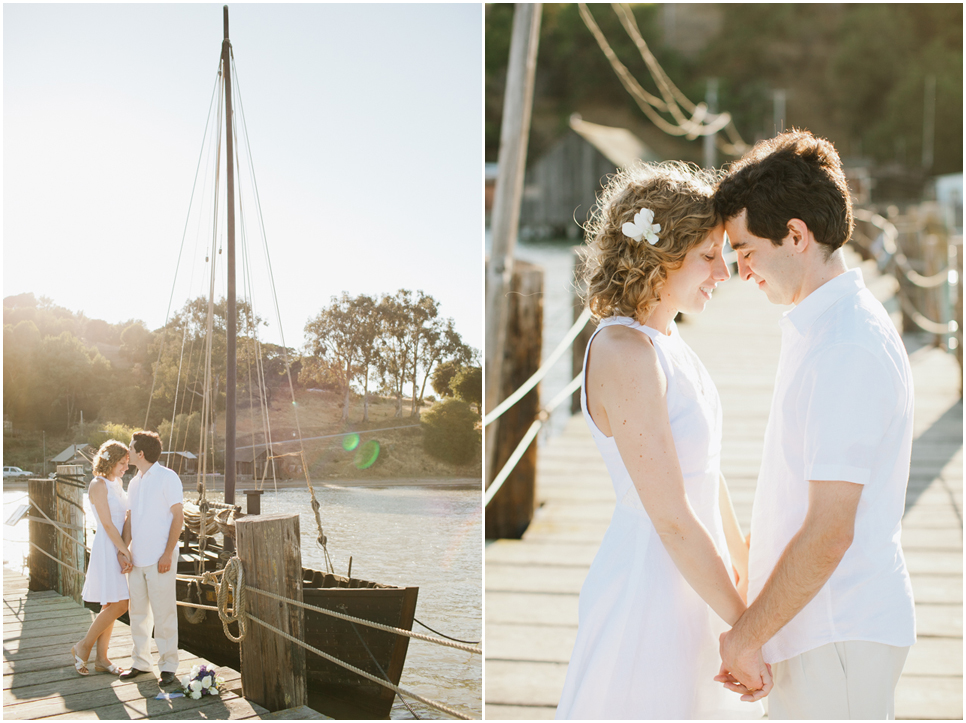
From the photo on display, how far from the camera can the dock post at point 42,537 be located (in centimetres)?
195

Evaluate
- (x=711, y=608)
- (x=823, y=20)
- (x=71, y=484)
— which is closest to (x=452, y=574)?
(x=711, y=608)

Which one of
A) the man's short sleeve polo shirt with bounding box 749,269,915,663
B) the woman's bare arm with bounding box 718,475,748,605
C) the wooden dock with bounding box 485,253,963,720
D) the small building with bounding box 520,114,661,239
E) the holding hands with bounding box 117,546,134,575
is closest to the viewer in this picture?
the man's short sleeve polo shirt with bounding box 749,269,915,663

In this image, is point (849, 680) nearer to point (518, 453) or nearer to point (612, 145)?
point (518, 453)

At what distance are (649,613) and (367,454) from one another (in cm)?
89

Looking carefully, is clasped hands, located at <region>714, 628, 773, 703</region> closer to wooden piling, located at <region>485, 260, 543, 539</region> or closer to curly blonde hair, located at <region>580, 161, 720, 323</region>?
curly blonde hair, located at <region>580, 161, 720, 323</region>

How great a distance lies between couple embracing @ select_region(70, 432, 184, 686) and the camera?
1.97 metres

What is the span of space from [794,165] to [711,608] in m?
0.88

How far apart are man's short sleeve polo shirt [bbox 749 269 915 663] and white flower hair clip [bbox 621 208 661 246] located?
0.98 feet

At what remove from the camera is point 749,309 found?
1106cm

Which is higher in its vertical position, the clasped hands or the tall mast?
the tall mast

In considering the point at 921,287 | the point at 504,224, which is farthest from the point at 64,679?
the point at 921,287

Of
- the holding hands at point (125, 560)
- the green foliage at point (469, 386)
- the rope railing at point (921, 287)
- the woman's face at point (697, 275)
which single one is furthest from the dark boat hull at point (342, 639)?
the rope railing at point (921, 287)

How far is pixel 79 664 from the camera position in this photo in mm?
1938

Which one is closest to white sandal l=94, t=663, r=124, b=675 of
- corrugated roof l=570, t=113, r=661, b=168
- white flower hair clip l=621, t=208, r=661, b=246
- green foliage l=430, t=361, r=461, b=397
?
green foliage l=430, t=361, r=461, b=397
